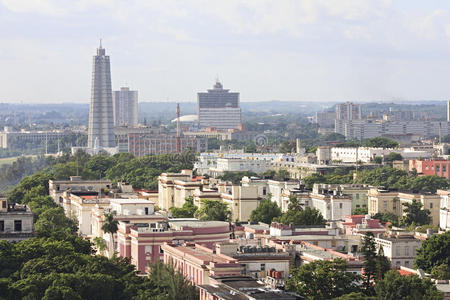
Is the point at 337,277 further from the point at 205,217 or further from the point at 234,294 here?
the point at 205,217

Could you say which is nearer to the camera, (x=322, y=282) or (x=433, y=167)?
(x=322, y=282)

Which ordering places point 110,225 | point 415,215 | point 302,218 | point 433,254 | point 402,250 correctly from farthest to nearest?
point 415,215, point 302,218, point 110,225, point 402,250, point 433,254

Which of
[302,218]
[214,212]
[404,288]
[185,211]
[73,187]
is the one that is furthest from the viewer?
[73,187]

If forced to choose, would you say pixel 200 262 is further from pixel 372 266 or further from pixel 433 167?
pixel 433 167

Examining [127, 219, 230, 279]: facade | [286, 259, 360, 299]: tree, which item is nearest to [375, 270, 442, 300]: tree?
[286, 259, 360, 299]: tree

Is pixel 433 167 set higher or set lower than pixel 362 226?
higher

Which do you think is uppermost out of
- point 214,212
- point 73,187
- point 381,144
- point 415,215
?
point 381,144

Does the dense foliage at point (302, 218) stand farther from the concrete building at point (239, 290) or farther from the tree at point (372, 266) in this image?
the concrete building at point (239, 290)

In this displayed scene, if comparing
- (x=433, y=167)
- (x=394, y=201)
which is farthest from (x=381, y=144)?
(x=394, y=201)
